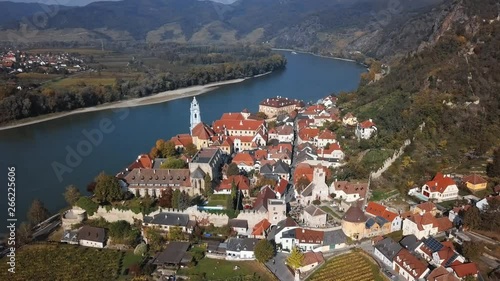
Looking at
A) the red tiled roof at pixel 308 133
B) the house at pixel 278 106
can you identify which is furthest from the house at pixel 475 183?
the house at pixel 278 106

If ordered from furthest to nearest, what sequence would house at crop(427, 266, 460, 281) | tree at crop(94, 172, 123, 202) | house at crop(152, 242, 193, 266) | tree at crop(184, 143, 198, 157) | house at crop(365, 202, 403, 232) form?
tree at crop(184, 143, 198, 157) → tree at crop(94, 172, 123, 202) → house at crop(365, 202, 403, 232) → house at crop(152, 242, 193, 266) → house at crop(427, 266, 460, 281)

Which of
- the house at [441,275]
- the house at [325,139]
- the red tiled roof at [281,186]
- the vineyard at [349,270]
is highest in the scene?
the house at [325,139]

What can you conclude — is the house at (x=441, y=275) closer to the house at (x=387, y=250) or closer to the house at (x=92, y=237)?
the house at (x=387, y=250)

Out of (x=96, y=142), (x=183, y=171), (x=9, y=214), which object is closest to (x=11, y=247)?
(x=9, y=214)

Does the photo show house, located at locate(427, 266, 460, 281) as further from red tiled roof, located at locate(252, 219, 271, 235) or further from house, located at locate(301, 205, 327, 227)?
red tiled roof, located at locate(252, 219, 271, 235)

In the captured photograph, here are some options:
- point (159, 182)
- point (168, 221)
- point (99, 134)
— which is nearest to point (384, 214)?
point (168, 221)

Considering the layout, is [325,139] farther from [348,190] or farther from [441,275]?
[441,275]

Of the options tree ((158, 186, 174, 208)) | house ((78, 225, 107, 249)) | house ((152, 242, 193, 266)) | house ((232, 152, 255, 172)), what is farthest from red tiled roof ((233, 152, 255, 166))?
house ((78, 225, 107, 249))
